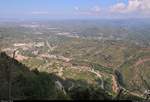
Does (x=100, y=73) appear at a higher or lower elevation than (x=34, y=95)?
lower

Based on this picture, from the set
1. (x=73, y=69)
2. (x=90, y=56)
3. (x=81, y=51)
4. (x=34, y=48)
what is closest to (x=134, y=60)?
(x=90, y=56)

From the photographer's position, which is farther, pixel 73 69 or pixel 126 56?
pixel 126 56

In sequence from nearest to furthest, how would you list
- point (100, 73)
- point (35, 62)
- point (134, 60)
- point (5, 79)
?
point (5, 79), point (100, 73), point (35, 62), point (134, 60)

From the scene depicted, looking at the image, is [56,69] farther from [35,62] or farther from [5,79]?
[5,79]

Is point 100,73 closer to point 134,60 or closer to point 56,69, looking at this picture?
point 56,69

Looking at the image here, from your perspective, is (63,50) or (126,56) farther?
(63,50)

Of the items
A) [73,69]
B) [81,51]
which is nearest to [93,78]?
[73,69]

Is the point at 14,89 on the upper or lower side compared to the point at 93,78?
upper

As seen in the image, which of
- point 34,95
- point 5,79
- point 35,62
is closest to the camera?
point 34,95

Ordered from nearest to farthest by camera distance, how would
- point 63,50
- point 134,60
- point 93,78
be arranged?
point 93,78 → point 134,60 → point 63,50
